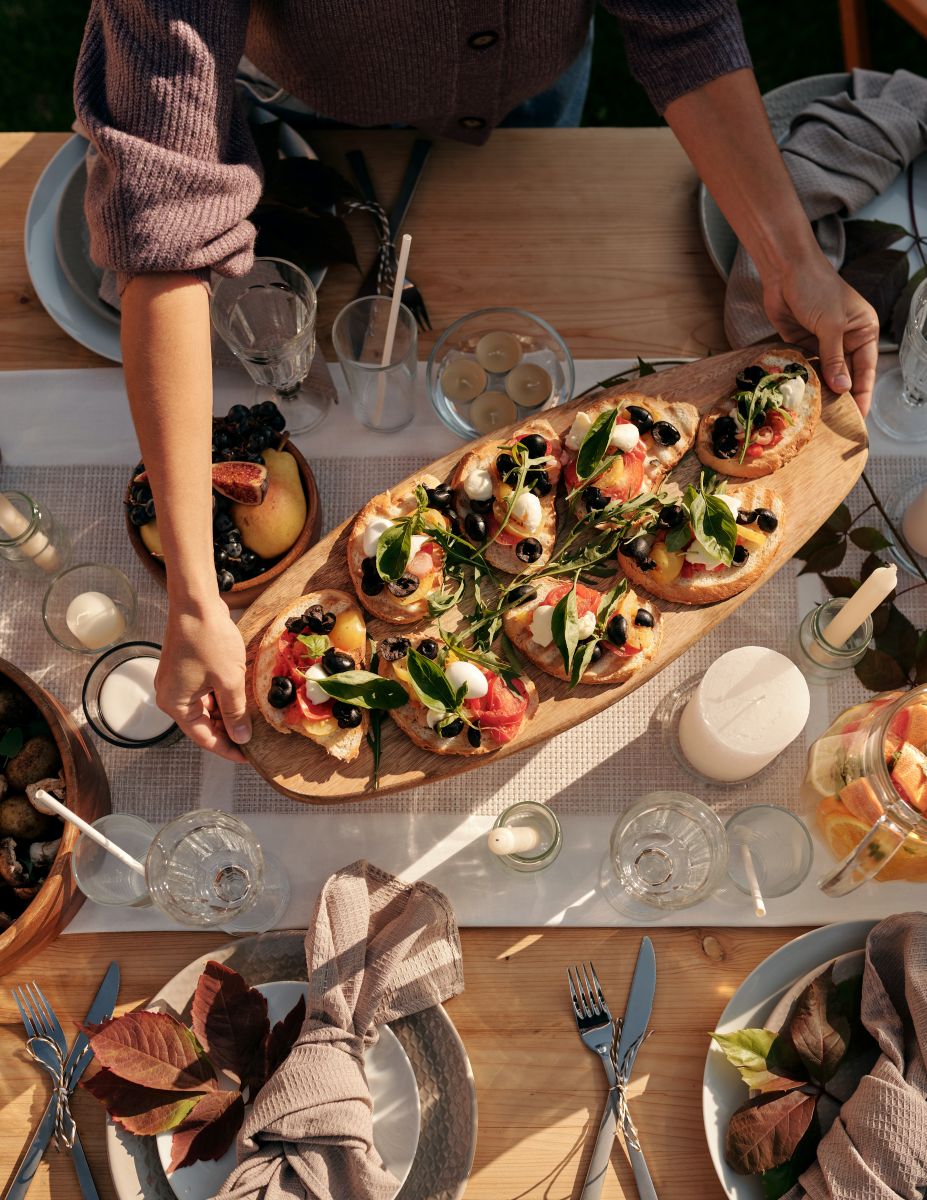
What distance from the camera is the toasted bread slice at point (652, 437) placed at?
132 cm

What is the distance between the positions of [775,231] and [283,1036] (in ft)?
4.17

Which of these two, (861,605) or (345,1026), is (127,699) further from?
(861,605)

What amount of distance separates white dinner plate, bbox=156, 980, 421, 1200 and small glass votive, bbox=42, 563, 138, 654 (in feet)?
1.74

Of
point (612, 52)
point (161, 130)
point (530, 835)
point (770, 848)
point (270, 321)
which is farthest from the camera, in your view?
point (612, 52)

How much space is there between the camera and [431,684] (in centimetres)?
115

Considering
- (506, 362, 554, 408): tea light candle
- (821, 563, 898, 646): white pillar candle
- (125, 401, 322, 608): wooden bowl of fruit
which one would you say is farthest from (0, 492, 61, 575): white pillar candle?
(821, 563, 898, 646): white pillar candle

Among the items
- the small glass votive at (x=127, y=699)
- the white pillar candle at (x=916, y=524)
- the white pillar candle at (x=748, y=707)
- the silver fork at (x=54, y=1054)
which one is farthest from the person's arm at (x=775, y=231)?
the silver fork at (x=54, y=1054)

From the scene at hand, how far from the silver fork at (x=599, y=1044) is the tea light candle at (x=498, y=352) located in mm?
864

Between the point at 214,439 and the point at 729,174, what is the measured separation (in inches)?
32.4

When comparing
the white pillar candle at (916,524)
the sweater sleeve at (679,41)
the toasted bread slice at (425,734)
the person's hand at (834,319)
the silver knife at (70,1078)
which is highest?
the sweater sleeve at (679,41)

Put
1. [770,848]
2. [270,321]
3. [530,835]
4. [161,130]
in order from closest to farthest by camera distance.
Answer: [161,130]
[530,835]
[770,848]
[270,321]

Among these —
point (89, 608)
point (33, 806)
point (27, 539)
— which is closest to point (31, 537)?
point (27, 539)

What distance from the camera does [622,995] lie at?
130cm

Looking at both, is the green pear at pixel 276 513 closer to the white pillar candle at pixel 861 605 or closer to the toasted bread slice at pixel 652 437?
the toasted bread slice at pixel 652 437
